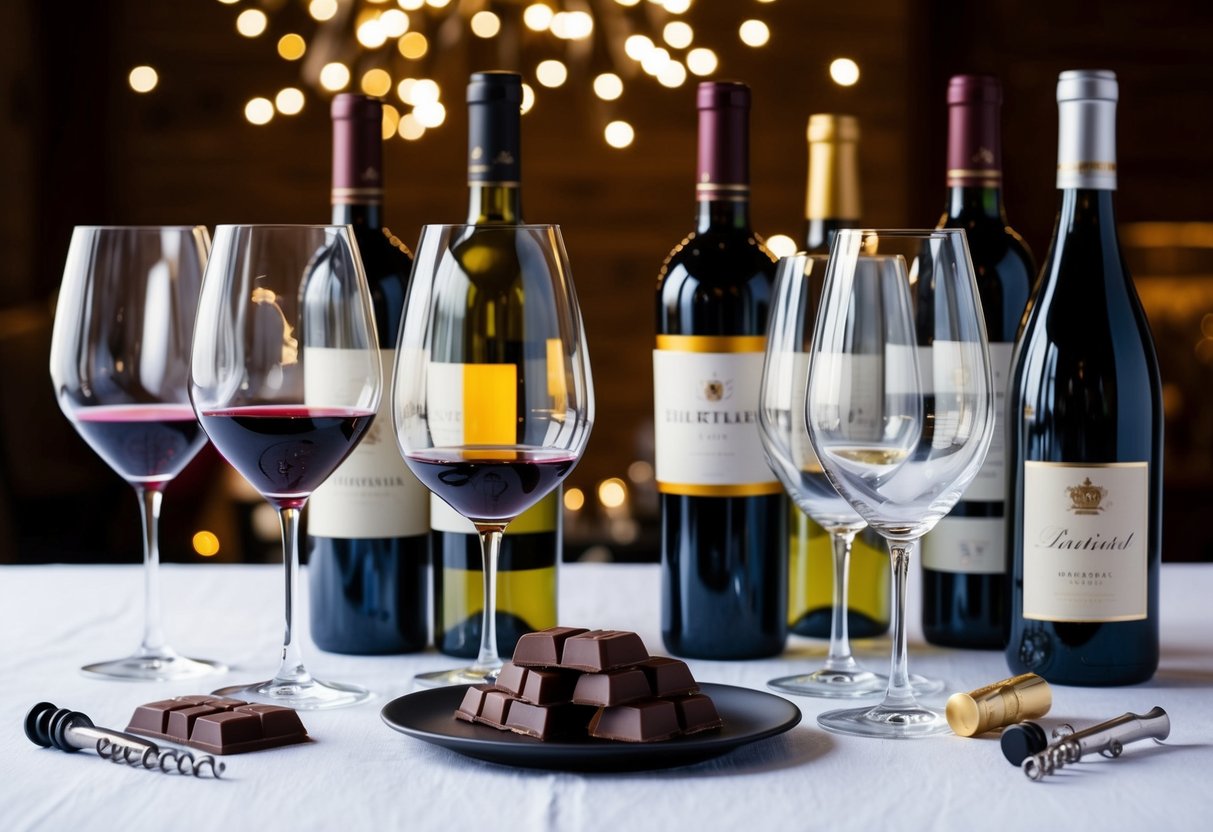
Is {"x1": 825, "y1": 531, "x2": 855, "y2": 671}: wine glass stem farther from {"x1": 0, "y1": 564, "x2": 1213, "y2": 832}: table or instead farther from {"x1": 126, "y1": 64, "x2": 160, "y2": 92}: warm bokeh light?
{"x1": 126, "y1": 64, "x2": 160, "y2": 92}: warm bokeh light

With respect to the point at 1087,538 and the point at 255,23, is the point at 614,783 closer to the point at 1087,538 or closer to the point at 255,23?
the point at 1087,538

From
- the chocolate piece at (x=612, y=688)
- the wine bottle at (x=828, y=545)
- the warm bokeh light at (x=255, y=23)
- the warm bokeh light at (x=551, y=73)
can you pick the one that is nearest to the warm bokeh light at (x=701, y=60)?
the warm bokeh light at (x=551, y=73)

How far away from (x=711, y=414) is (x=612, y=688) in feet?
1.16

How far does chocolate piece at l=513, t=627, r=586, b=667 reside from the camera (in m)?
0.77

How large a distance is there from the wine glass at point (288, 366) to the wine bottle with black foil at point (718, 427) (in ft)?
0.79

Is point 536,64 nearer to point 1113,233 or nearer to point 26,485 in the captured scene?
point 26,485

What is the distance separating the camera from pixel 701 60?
3754 mm

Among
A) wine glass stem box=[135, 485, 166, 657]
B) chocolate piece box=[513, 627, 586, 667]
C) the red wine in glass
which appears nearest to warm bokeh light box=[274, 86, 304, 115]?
wine glass stem box=[135, 485, 166, 657]

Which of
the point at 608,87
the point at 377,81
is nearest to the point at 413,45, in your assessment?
the point at 377,81

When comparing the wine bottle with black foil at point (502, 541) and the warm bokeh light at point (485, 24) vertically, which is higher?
the warm bokeh light at point (485, 24)

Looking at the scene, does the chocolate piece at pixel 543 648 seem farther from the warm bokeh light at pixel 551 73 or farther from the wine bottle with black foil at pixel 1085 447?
the warm bokeh light at pixel 551 73

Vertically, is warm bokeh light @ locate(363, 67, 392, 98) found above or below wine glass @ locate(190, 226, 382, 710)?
above

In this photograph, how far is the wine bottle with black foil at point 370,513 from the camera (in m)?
1.09

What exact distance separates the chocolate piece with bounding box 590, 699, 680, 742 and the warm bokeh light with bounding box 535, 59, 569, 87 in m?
3.19
